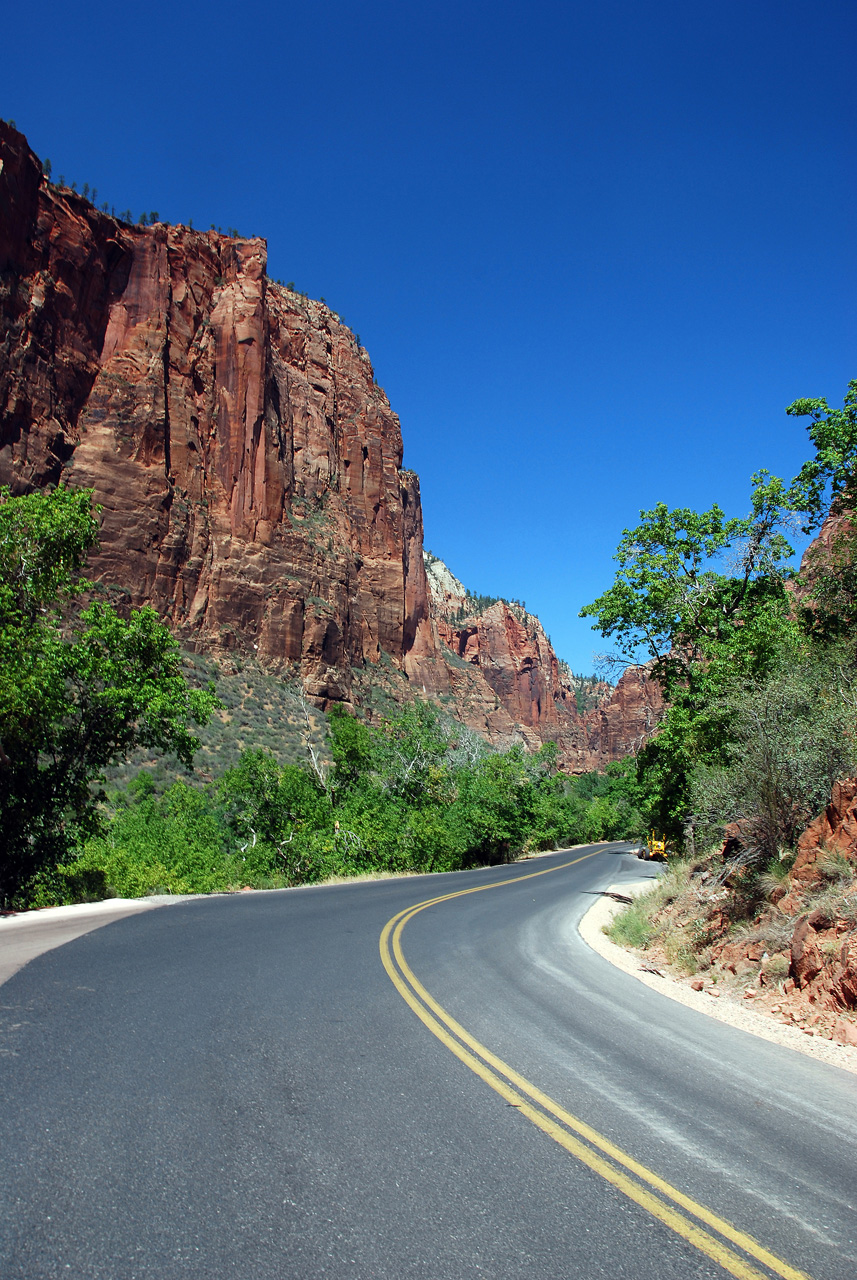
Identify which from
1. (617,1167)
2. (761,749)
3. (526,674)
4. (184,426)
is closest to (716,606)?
(761,749)

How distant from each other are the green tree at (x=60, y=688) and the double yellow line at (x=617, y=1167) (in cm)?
979

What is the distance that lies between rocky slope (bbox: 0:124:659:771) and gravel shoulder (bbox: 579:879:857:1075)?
49807 mm

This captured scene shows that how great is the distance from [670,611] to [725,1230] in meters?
16.4

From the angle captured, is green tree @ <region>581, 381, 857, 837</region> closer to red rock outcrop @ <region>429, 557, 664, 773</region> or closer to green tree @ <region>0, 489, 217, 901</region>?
green tree @ <region>0, 489, 217, 901</region>

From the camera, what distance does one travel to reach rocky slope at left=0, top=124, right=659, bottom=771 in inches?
2164

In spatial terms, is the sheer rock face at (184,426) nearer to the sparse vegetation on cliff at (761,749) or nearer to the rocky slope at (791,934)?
the sparse vegetation on cliff at (761,749)

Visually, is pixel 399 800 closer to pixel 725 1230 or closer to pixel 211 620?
pixel 725 1230

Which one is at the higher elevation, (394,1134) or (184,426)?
(184,426)

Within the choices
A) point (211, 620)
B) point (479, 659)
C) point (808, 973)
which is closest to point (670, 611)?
point (808, 973)

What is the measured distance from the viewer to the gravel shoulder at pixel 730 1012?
18.9 ft

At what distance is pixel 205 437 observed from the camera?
2601 inches

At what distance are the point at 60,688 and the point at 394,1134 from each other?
11.6 meters

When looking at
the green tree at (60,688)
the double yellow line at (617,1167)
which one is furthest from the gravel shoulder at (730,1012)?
the green tree at (60,688)

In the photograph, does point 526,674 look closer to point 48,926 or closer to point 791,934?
point 48,926
